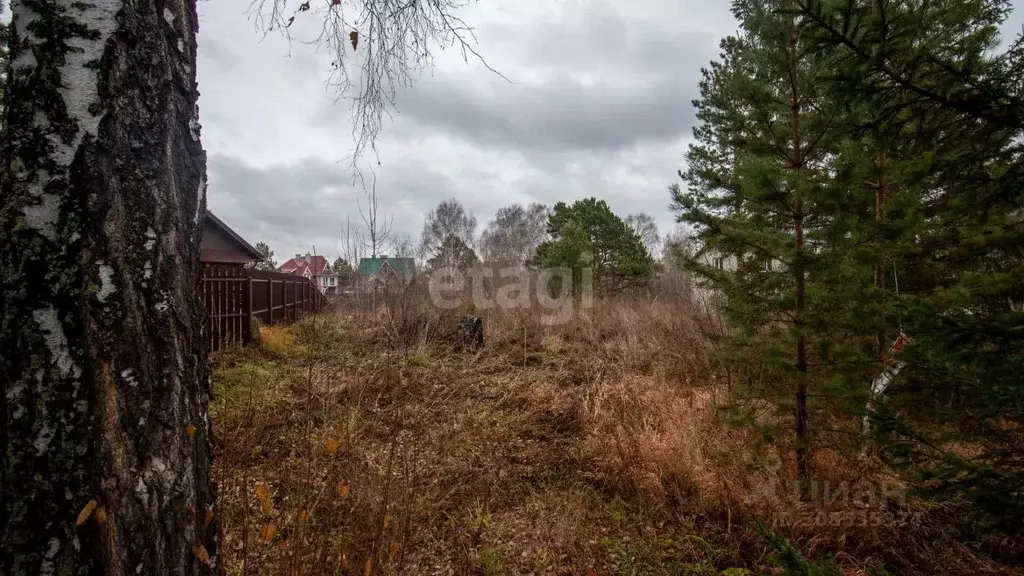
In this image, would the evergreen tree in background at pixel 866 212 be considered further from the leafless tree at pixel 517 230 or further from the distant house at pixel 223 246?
the leafless tree at pixel 517 230

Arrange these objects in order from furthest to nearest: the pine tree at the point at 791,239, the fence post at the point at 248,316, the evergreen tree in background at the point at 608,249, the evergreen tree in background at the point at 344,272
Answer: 1. the evergreen tree in background at the point at 608,249
2. the evergreen tree in background at the point at 344,272
3. the fence post at the point at 248,316
4. the pine tree at the point at 791,239

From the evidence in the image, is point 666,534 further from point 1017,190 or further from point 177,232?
point 177,232

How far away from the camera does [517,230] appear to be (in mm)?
35812

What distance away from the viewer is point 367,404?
Answer: 189 inches

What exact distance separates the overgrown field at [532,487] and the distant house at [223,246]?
9.46 meters

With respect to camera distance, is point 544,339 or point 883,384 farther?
point 544,339

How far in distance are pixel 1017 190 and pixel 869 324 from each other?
147cm

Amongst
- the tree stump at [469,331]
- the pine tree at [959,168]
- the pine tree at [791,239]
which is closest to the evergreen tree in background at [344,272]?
the tree stump at [469,331]

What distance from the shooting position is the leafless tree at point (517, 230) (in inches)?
1303

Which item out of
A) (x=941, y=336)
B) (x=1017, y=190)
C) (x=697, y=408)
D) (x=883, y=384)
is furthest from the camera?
(x=697, y=408)

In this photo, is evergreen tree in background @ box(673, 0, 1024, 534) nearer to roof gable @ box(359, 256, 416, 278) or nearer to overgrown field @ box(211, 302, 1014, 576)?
overgrown field @ box(211, 302, 1014, 576)

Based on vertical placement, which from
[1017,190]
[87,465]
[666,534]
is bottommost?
[666,534]

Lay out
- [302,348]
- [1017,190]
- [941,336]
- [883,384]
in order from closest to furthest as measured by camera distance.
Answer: [941,336] < [1017,190] < [883,384] < [302,348]

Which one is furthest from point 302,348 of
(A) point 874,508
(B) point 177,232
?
(A) point 874,508
